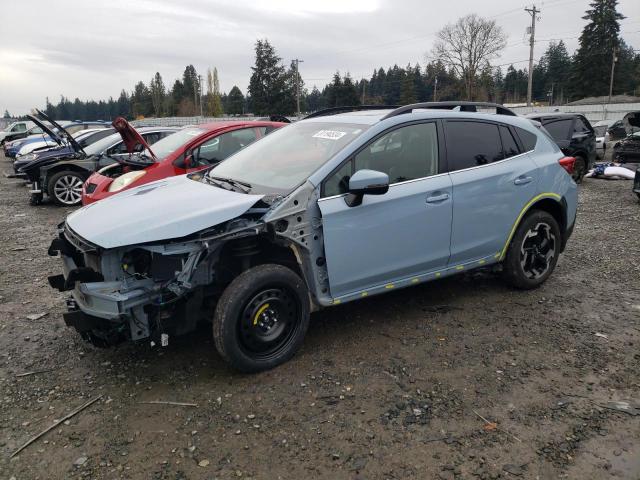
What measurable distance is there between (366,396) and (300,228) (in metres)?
1.21

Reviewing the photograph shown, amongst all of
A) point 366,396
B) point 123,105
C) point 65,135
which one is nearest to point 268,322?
point 366,396

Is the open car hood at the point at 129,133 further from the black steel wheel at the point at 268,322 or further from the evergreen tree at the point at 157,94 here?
the evergreen tree at the point at 157,94

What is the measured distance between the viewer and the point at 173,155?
7.14 meters

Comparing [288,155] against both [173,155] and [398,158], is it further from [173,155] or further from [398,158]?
[173,155]

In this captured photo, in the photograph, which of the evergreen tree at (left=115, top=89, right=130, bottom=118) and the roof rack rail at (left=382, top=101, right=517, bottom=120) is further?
the evergreen tree at (left=115, top=89, right=130, bottom=118)

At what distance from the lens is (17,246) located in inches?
286

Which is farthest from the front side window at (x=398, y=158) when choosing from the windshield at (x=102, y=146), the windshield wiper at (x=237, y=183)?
the windshield at (x=102, y=146)

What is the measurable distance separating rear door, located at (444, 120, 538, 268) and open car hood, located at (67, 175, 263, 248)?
1817 mm

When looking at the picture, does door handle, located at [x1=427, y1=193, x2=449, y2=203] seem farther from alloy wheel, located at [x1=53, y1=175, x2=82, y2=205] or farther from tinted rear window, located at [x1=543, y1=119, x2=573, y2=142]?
tinted rear window, located at [x1=543, y1=119, x2=573, y2=142]

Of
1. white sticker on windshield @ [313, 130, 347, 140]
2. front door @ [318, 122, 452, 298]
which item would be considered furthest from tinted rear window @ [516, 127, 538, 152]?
white sticker on windshield @ [313, 130, 347, 140]

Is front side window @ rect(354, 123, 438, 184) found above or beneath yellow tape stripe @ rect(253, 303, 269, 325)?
above

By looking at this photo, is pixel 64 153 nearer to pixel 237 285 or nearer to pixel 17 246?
pixel 17 246

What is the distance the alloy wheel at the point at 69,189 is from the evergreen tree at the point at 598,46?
228 feet

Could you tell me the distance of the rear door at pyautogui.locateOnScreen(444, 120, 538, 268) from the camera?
164 inches
